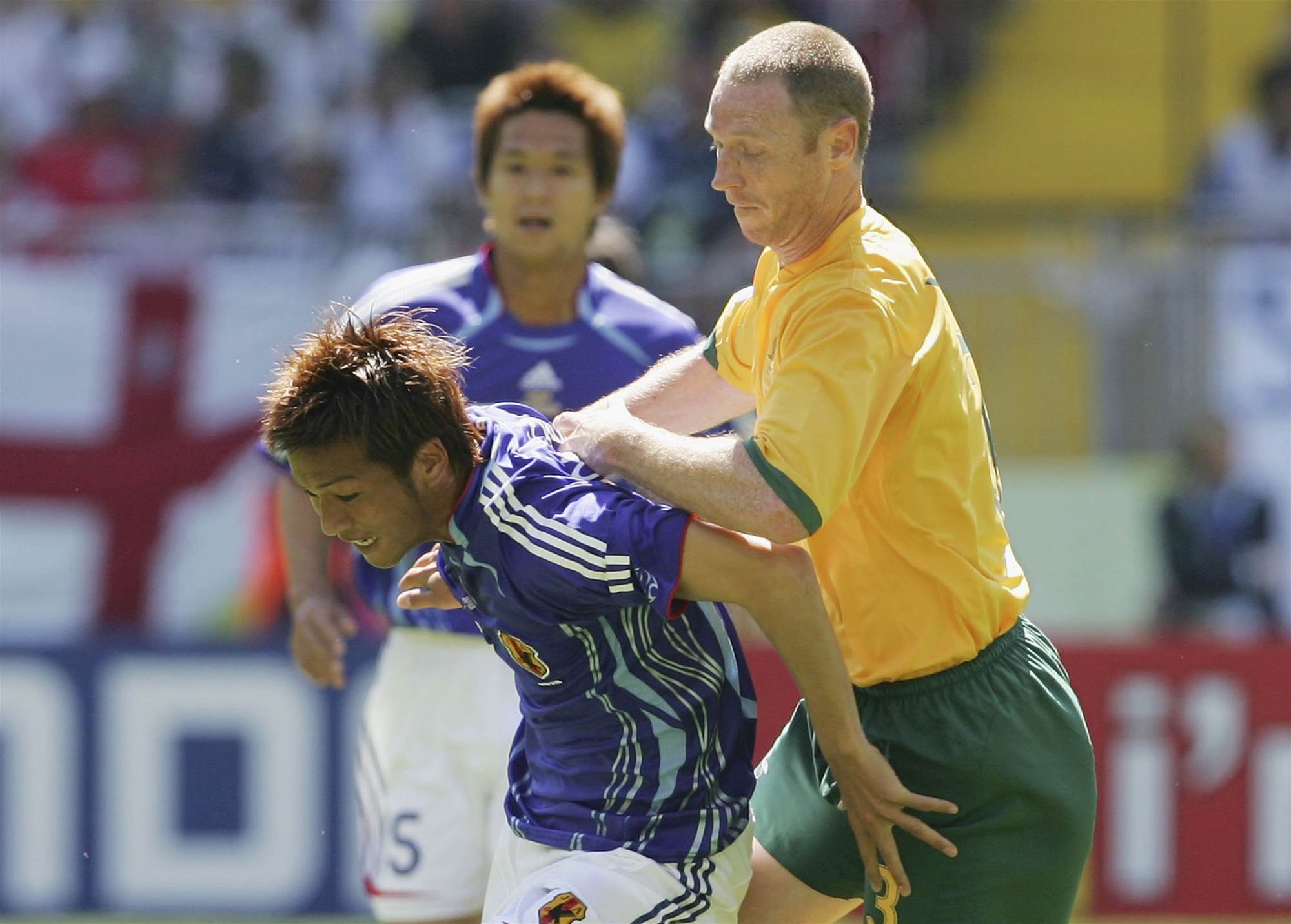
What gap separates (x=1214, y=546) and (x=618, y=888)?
240 inches

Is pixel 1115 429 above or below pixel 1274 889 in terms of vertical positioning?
above

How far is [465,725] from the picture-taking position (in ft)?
14.6

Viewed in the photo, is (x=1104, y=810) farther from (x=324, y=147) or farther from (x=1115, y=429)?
(x=324, y=147)

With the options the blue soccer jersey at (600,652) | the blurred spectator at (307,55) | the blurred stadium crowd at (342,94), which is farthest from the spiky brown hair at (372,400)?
the blurred spectator at (307,55)

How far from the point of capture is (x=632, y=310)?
468 cm

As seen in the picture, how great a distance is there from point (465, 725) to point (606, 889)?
137cm

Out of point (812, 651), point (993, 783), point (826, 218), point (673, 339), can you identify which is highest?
point (826, 218)

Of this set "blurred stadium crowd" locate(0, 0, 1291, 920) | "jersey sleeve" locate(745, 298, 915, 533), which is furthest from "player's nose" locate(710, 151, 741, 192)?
"blurred stadium crowd" locate(0, 0, 1291, 920)

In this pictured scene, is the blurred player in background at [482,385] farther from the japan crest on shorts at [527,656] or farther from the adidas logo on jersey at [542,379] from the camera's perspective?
the japan crest on shorts at [527,656]

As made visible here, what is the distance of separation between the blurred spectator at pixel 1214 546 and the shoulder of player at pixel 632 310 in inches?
179

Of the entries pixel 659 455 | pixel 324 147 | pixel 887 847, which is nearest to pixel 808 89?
pixel 659 455

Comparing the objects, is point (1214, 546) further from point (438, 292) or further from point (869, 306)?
point (869, 306)

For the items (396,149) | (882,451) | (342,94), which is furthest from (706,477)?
(342,94)

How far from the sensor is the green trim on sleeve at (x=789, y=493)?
2.90 meters
